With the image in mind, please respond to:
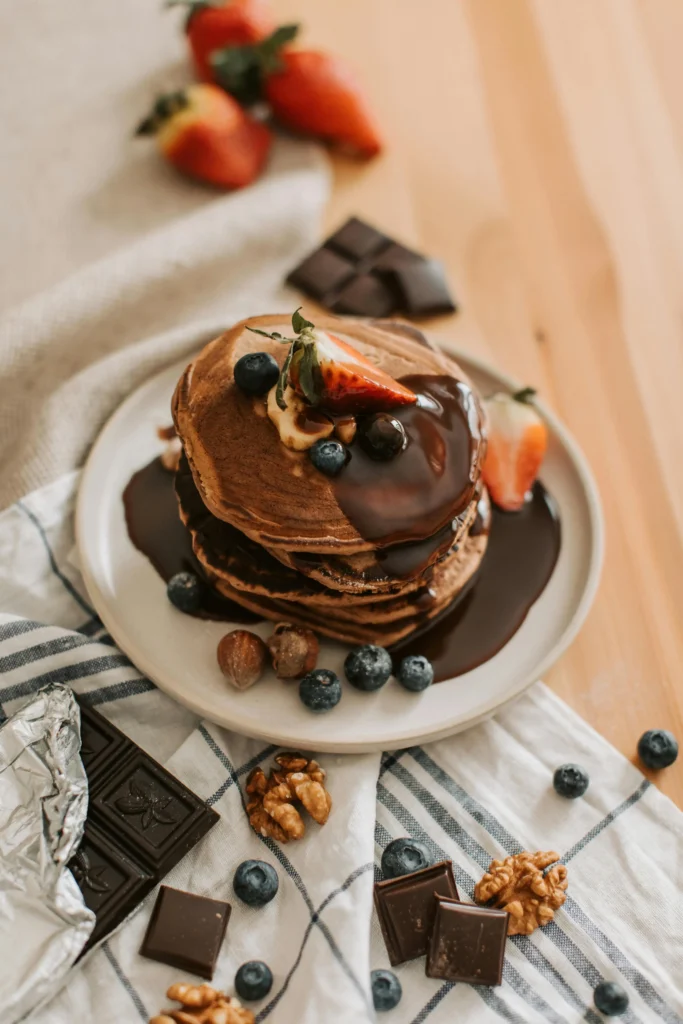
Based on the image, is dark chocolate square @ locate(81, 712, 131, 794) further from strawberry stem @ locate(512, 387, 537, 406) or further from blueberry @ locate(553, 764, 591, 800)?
strawberry stem @ locate(512, 387, 537, 406)

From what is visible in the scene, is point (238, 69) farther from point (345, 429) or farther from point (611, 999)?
point (611, 999)

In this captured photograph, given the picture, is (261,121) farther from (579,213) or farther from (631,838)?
(631,838)

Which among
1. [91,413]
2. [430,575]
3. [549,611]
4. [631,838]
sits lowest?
[631,838]

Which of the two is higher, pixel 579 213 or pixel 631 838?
pixel 579 213

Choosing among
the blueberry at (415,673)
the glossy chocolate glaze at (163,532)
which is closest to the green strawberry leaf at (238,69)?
the glossy chocolate glaze at (163,532)

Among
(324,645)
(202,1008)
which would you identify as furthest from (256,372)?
(202,1008)

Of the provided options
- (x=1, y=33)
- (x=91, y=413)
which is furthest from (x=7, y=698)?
(x=1, y=33)

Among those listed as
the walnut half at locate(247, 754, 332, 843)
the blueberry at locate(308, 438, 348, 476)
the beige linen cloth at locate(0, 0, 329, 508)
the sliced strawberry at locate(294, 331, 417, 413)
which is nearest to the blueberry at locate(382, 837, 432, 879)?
the walnut half at locate(247, 754, 332, 843)
